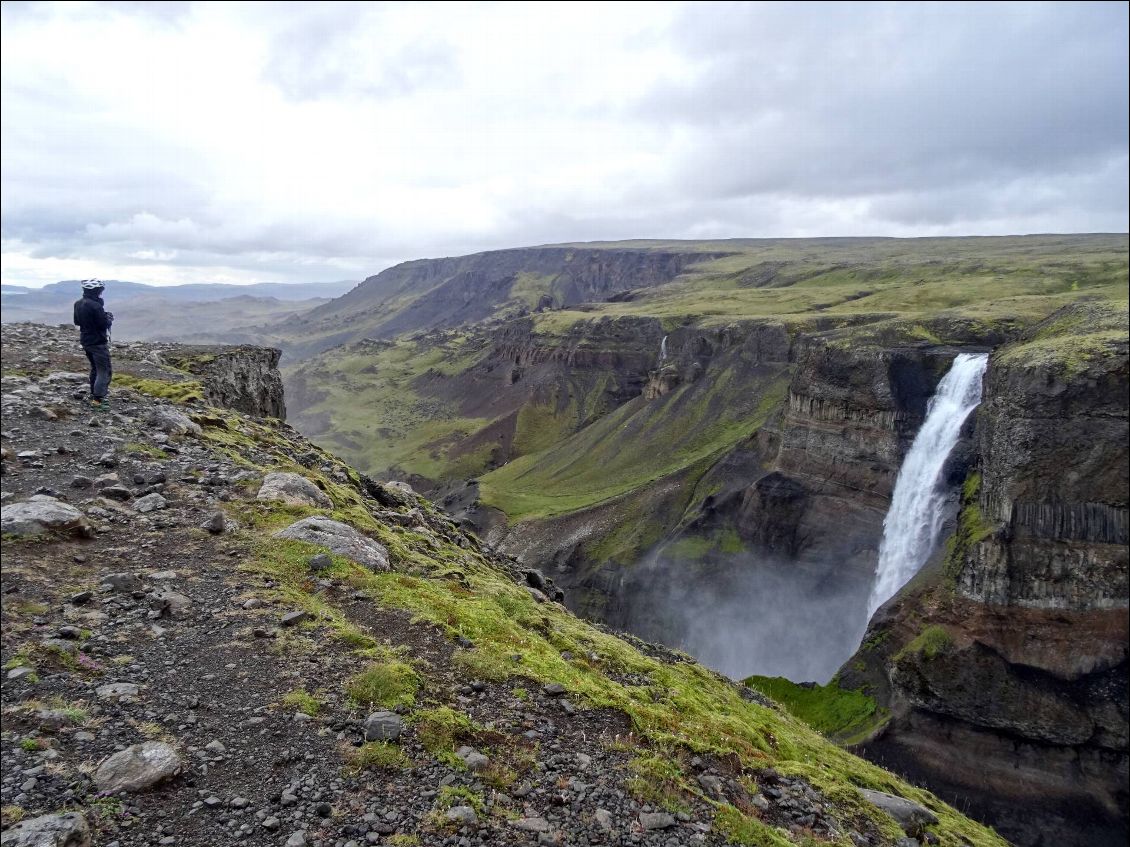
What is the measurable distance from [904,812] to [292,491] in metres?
12.1

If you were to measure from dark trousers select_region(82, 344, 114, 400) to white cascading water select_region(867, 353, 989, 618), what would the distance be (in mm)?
45460

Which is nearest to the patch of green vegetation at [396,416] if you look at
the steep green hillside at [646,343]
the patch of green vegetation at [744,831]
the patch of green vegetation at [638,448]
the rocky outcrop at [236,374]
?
the steep green hillside at [646,343]

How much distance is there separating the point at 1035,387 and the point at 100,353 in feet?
132

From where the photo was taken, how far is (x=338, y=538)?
11.7 meters

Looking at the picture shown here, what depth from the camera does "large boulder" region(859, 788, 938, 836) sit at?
9.90 metres

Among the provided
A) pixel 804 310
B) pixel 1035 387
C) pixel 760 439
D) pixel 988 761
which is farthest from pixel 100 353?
pixel 804 310

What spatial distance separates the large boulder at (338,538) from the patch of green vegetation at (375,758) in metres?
4.76

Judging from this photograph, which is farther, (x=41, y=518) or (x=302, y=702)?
(x=41, y=518)

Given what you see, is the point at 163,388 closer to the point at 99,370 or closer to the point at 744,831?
the point at 99,370

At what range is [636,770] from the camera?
771 centimetres

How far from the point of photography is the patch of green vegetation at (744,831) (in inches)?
279

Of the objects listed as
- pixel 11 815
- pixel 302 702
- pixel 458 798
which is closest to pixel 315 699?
pixel 302 702

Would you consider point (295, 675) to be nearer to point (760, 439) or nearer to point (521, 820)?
point (521, 820)

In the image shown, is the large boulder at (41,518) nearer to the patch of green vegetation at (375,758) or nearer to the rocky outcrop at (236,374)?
the patch of green vegetation at (375,758)
